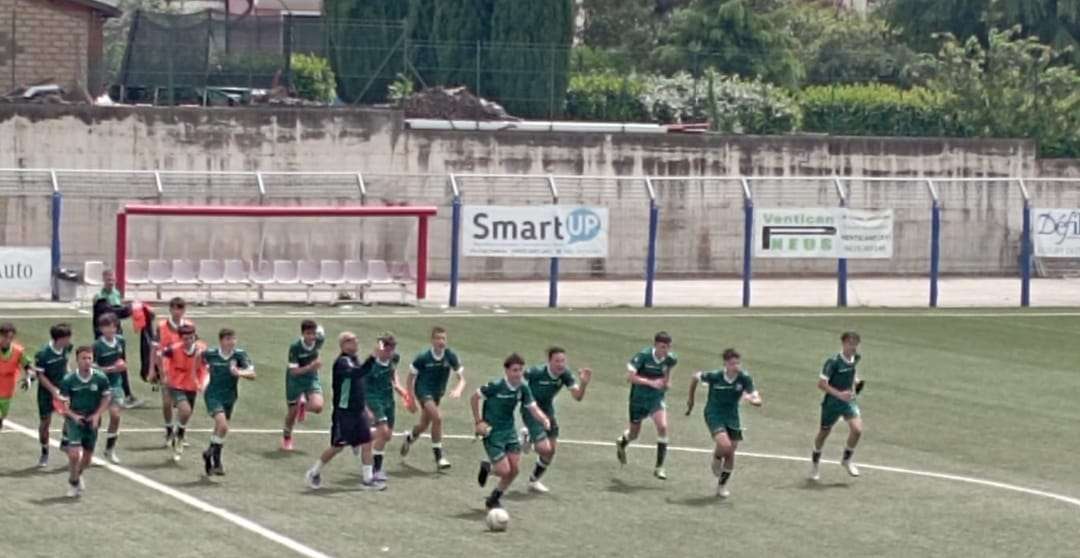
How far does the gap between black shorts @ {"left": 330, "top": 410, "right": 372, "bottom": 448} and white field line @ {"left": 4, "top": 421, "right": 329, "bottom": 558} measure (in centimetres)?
176

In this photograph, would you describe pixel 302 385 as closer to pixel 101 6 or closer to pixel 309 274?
pixel 309 274

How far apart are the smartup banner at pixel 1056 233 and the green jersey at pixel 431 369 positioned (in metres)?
28.4

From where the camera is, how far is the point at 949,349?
4441 centimetres

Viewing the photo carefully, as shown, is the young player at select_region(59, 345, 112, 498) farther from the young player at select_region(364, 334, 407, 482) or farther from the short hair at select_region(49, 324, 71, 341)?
the young player at select_region(364, 334, 407, 482)

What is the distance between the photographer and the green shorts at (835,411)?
2847 cm

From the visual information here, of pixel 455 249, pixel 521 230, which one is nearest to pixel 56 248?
pixel 455 249

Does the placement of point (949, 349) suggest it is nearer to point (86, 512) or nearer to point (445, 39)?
point (86, 512)

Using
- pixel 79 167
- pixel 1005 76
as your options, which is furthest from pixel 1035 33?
pixel 79 167

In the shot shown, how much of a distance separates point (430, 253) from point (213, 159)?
5.54m

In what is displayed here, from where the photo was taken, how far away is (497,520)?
2455cm

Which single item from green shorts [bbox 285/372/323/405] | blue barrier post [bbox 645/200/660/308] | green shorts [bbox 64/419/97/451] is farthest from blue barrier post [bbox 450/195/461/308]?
green shorts [bbox 64/419/97/451]

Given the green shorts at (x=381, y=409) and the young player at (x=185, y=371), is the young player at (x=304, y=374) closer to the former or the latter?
the young player at (x=185, y=371)

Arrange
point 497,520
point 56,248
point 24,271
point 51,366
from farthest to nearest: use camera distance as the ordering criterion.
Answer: point 24,271
point 56,248
point 51,366
point 497,520

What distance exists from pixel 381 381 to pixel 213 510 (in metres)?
3.26
